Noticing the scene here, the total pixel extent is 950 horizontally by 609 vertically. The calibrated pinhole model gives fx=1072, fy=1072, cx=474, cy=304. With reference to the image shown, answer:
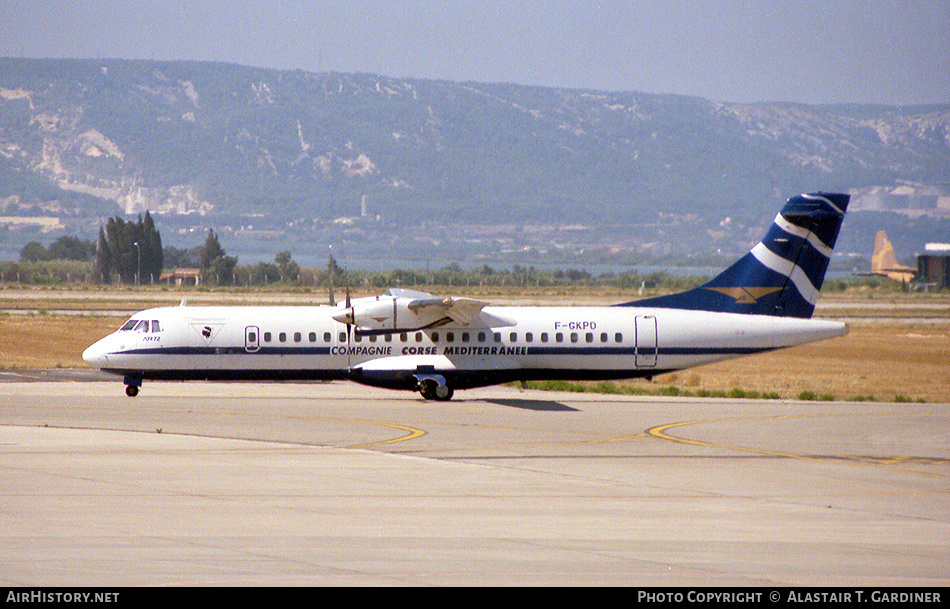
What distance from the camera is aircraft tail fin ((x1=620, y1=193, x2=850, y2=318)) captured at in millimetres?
33938

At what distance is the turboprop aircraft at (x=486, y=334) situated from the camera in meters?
32.3

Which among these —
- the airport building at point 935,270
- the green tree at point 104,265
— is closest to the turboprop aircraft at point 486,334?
the airport building at point 935,270

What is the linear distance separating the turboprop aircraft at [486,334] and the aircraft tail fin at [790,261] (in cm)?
3

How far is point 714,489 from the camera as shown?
18156mm

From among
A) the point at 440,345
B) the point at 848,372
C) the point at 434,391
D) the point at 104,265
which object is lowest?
the point at 848,372

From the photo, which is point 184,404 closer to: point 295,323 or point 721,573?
point 295,323

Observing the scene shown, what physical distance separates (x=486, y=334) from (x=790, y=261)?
9937 millimetres

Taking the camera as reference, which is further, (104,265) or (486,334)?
(104,265)

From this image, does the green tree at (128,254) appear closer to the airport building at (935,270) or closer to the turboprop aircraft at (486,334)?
the airport building at (935,270)

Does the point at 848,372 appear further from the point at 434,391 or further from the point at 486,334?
the point at 434,391

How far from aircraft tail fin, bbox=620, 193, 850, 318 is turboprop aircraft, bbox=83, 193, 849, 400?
0.10 feet

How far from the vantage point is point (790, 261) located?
33938 millimetres

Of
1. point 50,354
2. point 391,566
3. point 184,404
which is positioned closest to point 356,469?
point 391,566

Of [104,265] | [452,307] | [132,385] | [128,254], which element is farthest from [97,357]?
[104,265]
